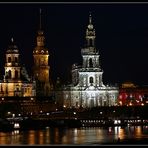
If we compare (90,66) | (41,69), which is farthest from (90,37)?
(41,69)

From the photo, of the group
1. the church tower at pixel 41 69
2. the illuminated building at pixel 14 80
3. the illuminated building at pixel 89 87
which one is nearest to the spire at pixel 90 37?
the illuminated building at pixel 89 87

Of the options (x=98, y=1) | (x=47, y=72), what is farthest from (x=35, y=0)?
(x=47, y=72)

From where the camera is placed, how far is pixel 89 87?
73.0 metres

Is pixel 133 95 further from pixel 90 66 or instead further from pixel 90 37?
pixel 90 37

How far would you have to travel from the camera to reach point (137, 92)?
85562 mm

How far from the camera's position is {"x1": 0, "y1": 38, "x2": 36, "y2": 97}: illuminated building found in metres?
71.1

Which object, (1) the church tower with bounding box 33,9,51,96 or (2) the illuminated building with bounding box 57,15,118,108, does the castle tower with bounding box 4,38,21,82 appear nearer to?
(1) the church tower with bounding box 33,9,51,96

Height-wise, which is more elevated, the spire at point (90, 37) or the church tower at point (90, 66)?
the spire at point (90, 37)

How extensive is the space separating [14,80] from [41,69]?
5.15 m

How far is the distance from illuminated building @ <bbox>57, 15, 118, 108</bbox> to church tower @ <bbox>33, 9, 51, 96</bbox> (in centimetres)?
236

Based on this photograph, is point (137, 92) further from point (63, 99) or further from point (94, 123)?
point (94, 123)

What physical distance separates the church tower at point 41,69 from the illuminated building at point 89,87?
236 centimetres

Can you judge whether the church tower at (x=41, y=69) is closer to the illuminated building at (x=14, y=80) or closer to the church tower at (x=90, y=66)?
the illuminated building at (x=14, y=80)

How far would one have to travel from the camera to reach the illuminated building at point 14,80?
7112 cm
